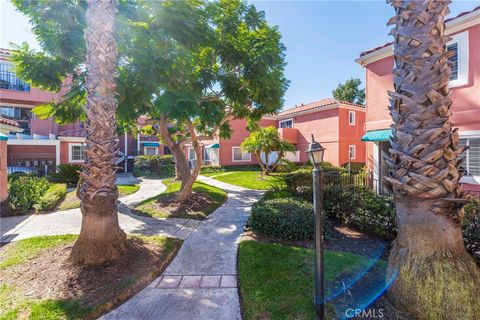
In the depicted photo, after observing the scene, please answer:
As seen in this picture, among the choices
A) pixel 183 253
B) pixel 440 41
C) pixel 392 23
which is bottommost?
pixel 183 253

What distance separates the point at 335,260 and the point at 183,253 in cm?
393

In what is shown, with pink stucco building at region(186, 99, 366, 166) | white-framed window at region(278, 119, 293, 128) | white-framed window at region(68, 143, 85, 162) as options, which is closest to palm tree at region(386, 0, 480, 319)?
pink stucco building at region(186, 99, 366, 166)

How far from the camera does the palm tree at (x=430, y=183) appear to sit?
3389 millimetres

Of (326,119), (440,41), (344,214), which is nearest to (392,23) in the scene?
(440,41)

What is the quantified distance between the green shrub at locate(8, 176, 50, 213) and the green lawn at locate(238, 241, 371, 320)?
10.7 meters

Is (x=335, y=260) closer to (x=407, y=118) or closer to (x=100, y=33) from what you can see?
(x=407, y=118)

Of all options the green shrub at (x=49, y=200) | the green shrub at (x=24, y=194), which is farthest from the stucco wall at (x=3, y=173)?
the green shrub at (x=49, y=200)

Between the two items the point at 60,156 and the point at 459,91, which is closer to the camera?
the point at 459,91

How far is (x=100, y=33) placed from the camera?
557 centimetres

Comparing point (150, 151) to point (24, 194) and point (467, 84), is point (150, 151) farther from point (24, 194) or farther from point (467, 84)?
point (467, 84)

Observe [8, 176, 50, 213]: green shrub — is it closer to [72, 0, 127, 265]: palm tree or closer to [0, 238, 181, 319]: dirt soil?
[0, 238, 181, 319]: dirt soil

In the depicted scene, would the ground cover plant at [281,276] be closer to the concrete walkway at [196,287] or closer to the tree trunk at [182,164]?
the concrete walkway at [196,287]

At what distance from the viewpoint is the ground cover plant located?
4.07 m
